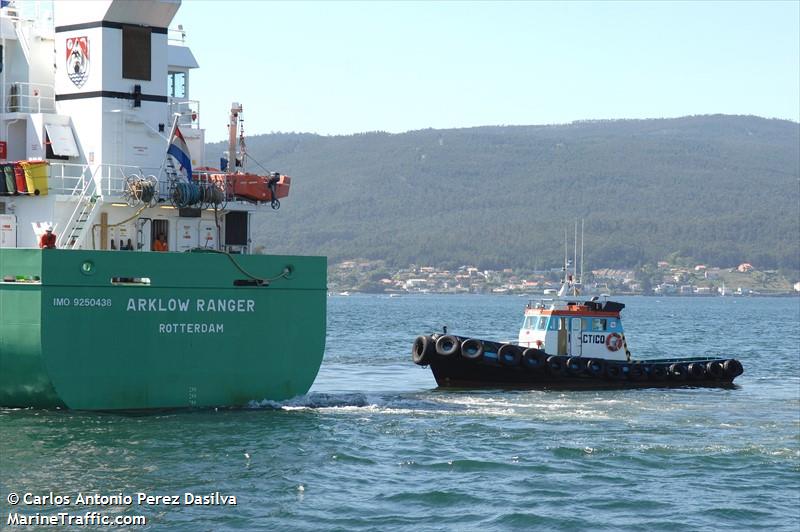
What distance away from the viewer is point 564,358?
35.2 m

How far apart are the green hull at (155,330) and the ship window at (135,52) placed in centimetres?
442

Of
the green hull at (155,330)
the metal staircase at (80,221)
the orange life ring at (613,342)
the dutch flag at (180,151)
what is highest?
the dutch flag at (180,151)

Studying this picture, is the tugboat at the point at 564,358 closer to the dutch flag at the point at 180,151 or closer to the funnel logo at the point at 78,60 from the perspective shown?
the dutch flag at the point at 180,151

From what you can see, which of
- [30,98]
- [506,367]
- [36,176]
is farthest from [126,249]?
[506,367]

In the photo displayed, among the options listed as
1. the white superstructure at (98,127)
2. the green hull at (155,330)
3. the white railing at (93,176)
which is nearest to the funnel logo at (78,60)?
the white superstructure at (98,127)

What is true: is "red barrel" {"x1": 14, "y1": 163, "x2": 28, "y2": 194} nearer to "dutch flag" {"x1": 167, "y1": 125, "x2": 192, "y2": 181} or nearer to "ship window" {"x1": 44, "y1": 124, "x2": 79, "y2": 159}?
"ship window" {"x1": 44, "y1": 124, "x2": 79, "y2": 159}

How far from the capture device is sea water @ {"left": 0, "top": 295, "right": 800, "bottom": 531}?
706 inches

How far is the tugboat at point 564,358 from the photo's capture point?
34.8 metres

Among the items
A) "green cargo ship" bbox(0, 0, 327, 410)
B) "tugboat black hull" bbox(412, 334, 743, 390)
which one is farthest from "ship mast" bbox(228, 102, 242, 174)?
"tugboat black hull" bbox(412, 334, 743, 390)

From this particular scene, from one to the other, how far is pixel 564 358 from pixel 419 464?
47.4ft

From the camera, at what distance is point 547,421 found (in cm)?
2680

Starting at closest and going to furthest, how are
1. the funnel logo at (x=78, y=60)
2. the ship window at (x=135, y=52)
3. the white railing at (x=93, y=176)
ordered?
the white railing at (x=93, y=176), the funnel logo at (x=78, y=60), the ship window at (x=135, y=52)

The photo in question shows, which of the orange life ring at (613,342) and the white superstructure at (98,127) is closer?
the white superstructure at (98,127)

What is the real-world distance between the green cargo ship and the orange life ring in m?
12.5
